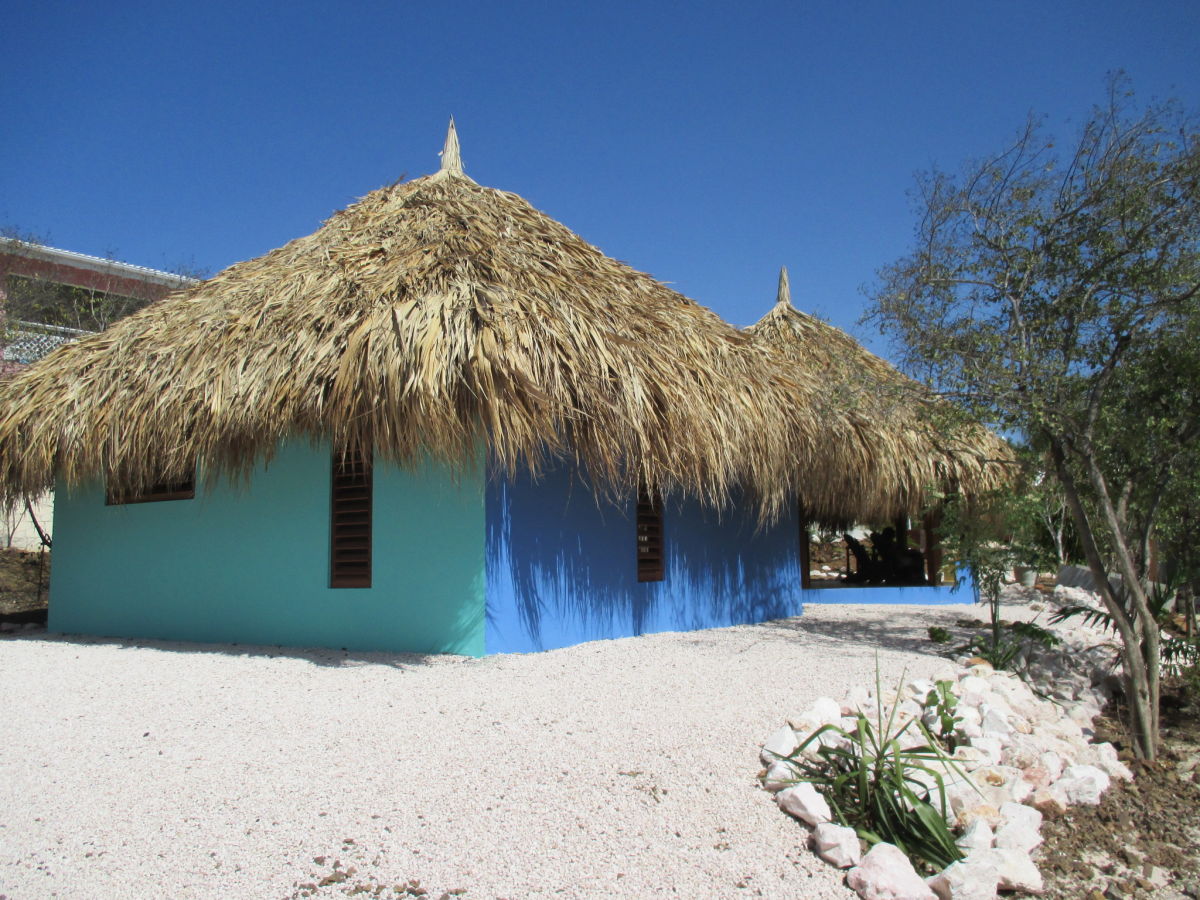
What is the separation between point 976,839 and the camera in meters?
3.72

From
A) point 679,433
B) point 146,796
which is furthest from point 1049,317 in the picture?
point 146,796

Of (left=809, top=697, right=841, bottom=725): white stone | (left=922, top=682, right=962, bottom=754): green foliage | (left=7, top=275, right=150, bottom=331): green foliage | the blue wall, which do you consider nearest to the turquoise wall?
(left=809, top=697, right=841, bottom=725): white stone

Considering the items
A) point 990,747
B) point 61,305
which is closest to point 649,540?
point 990,747

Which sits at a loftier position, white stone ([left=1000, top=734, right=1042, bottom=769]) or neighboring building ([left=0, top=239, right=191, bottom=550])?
neighboring building ([left=0, top=239, right=191, bottom=550])

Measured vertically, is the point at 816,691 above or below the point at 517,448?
below

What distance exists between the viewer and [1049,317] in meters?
6.23

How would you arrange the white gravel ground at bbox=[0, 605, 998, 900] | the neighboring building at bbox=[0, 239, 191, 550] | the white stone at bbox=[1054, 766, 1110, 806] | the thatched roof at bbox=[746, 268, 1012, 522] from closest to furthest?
the white gravel ground at bbox=[0, 605, 998, 900] → the white stone at bbox=[1054, 766, 1110, 806] → the thatched roof at bbox=[746, 268, 1012, 522] → the neighboring building at bbox=[0, 239, 191, 550]

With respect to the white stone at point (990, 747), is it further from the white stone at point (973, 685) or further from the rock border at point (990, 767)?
the white stone at point (973, 685)

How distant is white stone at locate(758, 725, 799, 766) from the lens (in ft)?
13.3

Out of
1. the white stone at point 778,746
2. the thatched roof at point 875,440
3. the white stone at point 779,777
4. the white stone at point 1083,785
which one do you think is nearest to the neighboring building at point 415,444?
the thatched roof at point 875,440

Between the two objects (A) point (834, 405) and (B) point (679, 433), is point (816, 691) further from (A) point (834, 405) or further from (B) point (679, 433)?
(A) point (834, 405)

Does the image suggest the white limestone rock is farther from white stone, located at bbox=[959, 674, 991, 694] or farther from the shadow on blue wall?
the shadow on blue wall

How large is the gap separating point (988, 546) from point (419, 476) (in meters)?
4.54

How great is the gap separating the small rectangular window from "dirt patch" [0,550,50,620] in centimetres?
266
